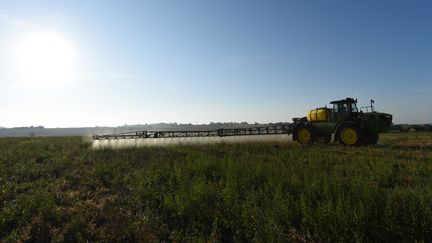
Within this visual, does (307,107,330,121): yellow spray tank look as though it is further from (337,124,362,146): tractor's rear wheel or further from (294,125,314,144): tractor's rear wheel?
(337,124,362,146): tractor's rear wheel

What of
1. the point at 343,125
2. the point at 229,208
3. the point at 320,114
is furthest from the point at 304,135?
the point at 229,208

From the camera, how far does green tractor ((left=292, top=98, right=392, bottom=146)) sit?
53.5 feet

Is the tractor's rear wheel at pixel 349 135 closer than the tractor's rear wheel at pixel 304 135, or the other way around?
the tractor's rear wheel at pixel 349 135

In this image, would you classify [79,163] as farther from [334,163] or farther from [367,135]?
[367,135]

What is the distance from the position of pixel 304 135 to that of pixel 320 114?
5.96 ft

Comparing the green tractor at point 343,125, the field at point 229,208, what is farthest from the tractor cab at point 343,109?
the field at point 229,208

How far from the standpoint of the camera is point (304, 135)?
1984cm

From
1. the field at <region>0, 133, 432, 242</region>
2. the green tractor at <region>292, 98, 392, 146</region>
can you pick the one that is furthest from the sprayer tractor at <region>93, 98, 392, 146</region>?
the field at <region>0, 133, 432, 242</region>

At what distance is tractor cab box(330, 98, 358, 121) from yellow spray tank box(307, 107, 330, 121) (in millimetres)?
611

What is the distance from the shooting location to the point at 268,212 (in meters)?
5.64

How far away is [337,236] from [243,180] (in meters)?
3.75

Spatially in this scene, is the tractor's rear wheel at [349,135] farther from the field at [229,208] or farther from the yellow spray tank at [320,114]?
the field at [229,208]

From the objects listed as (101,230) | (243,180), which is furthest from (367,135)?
(101,230)

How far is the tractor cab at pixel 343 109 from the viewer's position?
1766 cm
